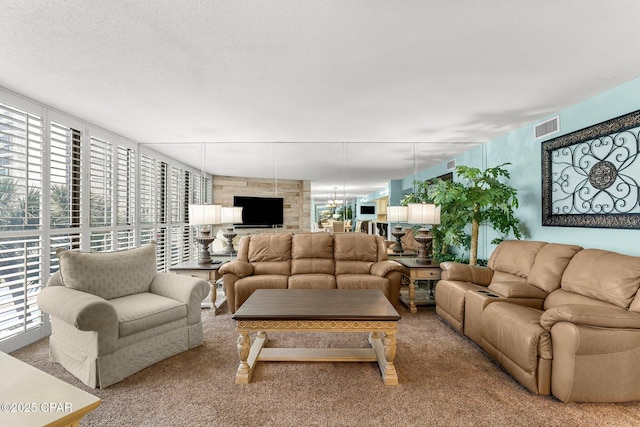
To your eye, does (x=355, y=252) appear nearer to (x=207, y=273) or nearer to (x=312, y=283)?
(x=312, y=283)

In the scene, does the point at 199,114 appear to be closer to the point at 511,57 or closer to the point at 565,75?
the point at 511,57

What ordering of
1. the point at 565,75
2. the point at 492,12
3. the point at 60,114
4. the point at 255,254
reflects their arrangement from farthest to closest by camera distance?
the point at 255,254
the point at 60,114
the point at 565,75
the point at 492,12

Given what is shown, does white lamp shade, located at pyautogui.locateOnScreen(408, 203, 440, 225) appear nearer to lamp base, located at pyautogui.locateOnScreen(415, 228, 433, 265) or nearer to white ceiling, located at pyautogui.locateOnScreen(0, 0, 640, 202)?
lamp base, located at pyautogui.locateOnScreen(415, 228, 433, 265)

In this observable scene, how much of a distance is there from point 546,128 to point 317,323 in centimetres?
339

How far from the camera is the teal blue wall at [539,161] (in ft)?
8.72

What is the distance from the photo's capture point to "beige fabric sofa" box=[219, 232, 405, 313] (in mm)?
3779

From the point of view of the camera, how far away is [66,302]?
2.22 m

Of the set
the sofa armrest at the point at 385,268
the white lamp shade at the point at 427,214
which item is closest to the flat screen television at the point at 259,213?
the sofa armrest at the point at 385,268

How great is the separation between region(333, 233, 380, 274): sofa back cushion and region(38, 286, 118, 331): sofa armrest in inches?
104

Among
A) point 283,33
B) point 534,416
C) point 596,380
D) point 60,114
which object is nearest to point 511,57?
point 283,33

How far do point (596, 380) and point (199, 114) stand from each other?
4126 millimetres

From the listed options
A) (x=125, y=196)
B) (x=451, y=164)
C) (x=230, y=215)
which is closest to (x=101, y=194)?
(x=125, y=196)

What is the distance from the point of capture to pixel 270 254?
4230 mm

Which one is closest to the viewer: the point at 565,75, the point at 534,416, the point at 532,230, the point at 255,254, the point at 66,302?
the point at 534,416
